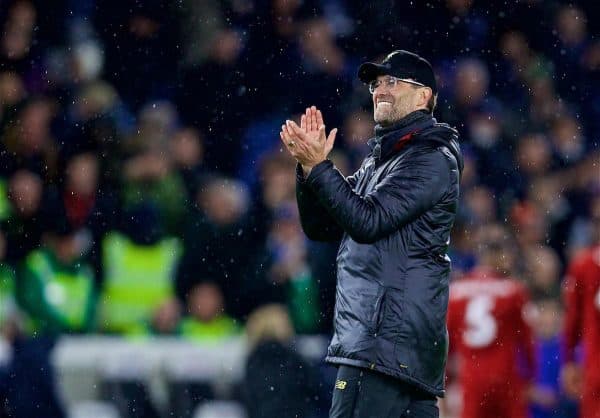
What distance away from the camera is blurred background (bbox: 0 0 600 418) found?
6543mm

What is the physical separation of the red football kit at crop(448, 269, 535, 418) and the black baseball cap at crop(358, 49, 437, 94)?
3292 millimetres

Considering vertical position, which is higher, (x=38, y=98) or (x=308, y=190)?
(x=38, y=98)

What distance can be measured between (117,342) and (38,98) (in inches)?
89.6

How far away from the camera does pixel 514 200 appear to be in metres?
Answer: 8.10

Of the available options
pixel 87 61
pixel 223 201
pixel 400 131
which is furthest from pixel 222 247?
pixel 400 131

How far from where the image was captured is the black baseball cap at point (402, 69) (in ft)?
11.9

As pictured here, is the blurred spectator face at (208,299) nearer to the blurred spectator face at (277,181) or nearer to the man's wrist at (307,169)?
the blurred spectator face at (277,181)

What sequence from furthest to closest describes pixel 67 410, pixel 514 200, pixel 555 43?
pixel 555 43, pixel 514 200, pixel 67 410

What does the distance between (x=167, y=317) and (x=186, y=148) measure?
1.39 m

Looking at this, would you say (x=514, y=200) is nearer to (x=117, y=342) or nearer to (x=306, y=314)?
(x=306, y=314)

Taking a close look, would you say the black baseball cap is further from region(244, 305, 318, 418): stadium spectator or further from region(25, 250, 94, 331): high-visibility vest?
region(25, 250, 94, 331): high-visibility vest

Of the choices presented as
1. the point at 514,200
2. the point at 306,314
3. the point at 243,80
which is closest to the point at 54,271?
the point at 306,314

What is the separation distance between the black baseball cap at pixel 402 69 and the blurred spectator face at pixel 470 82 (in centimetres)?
511

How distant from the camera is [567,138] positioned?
28.7 feet
